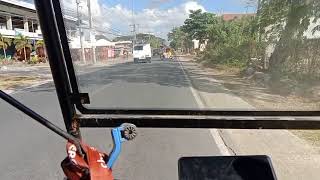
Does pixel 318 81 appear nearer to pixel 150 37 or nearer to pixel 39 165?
pixel 150 37

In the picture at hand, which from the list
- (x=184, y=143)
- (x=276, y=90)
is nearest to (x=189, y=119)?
(x=276, y=90)

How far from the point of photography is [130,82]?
259 cm

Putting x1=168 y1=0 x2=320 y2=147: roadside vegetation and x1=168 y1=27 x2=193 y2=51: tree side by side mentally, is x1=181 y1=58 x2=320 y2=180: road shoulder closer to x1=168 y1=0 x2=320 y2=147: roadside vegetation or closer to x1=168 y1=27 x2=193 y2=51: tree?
x1=168 y1=27 x2=193 y2=51: tree

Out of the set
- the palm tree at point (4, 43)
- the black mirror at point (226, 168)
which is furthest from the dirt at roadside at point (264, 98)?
the palm tree at point (4, 43)

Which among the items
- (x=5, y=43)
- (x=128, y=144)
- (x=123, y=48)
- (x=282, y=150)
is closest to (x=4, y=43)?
(x=5, y=43)

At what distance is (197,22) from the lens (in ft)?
7.04

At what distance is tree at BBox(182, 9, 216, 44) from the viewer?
6.74ft

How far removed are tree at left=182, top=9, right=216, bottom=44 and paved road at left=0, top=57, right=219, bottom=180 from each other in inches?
10.8

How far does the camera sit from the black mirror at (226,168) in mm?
1929

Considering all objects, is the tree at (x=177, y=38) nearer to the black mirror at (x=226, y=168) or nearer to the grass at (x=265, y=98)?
the grass at (x=265, y=98)

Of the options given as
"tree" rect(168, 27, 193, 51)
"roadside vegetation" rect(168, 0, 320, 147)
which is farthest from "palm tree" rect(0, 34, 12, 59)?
"roadside vegetation" rect(168, 0, 320, 147)

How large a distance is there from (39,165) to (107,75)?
5022mm

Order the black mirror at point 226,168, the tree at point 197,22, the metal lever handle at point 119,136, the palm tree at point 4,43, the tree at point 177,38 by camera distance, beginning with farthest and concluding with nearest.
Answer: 1. the palm tree at point 4,43
2. the tree at point 177,38
3. the tree at point 197,22
4. the black mirror at point 226,168
5. the metal lever handle at point 119,136

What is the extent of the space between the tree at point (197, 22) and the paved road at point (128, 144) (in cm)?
27
